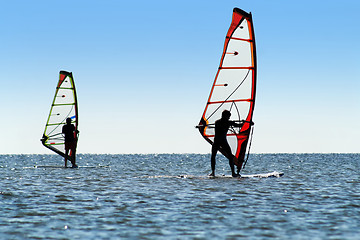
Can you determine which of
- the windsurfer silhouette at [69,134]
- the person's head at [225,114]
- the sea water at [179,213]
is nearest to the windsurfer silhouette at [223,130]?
the person's head at [225,114]

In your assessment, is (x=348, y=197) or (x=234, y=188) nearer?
(x=348, y=197)

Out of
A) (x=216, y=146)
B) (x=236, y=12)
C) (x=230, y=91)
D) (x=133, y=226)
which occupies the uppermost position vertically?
(x=236, y=12)

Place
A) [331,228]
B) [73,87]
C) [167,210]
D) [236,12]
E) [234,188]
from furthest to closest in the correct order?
1. [73,87]
2. [236,12]
3. [234,188]
4. [167,210]
5. [331,228]

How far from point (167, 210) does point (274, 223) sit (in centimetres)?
190

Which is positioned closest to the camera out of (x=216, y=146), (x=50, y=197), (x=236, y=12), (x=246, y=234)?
(x=246, y=234)

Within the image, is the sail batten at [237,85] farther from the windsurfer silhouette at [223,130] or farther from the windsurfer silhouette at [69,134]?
the windsurfer silhouette at [69,134]

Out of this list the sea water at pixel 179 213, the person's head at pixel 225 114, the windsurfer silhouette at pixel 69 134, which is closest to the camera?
the sea water at pixel 179 213

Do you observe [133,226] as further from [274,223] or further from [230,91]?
[230,91]

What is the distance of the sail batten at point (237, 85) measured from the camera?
47.7 feet

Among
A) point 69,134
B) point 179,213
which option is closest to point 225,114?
point 179,213

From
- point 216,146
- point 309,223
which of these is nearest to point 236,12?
point 216,146

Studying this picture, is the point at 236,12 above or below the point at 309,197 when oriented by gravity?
above

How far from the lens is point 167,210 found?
26.3ft

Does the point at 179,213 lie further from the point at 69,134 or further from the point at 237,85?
the point at 69,134
